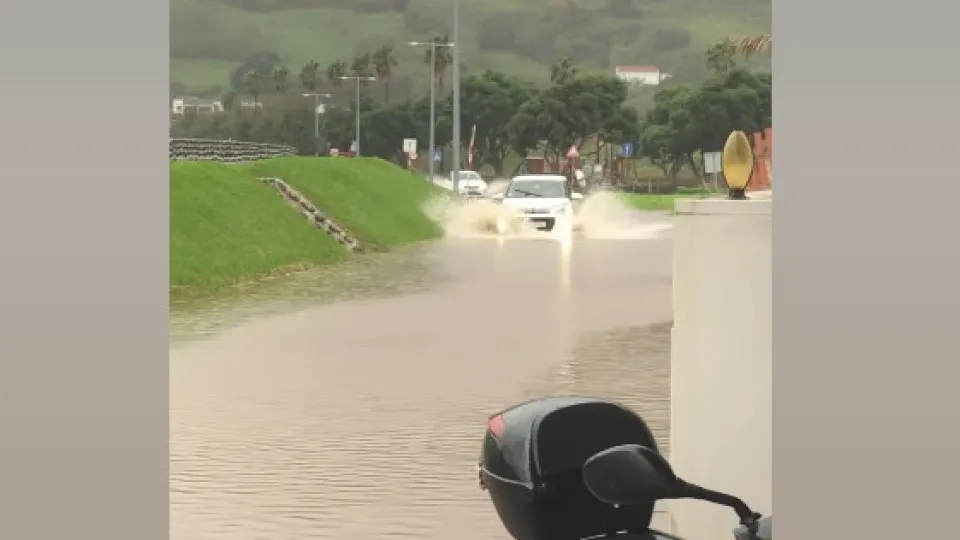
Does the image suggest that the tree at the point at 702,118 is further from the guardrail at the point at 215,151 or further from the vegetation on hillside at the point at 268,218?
the vegetation on hillside at the point at 268,218

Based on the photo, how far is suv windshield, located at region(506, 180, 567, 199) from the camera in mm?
26438

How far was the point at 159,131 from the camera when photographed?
2727 millimetres

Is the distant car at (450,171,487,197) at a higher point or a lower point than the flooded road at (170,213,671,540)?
higher

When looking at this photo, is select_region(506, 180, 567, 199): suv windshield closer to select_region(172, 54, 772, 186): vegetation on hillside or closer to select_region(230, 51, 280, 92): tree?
select_region(172, 54, 772, 186): vegetation on hillside

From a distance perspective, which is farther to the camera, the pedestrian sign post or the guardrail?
the guardrail

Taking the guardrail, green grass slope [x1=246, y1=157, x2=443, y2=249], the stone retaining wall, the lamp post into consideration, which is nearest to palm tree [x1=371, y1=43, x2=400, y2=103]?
the guardrail

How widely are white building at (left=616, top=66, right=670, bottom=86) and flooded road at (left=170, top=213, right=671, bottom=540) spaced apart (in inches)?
1583

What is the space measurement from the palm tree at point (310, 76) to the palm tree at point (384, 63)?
3.63 m

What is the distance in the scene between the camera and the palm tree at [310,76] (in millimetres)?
57656

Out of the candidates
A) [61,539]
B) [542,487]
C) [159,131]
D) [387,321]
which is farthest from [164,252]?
[387,321]

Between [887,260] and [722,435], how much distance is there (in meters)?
1.14

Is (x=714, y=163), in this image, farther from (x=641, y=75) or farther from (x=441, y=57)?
(x=641, y=75)

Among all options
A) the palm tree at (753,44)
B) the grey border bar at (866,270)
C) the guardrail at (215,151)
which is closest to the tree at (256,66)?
the guardrail at (215,151)

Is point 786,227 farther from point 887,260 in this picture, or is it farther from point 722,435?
point 722,435
